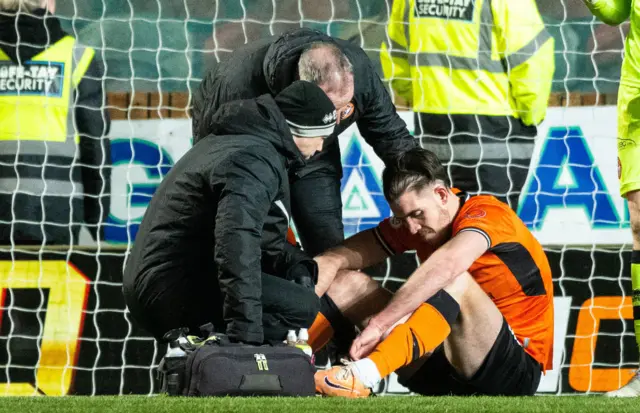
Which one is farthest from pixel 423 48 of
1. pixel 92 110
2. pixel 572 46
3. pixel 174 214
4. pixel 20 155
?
pixel 174 214

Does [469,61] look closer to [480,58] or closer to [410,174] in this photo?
[480,58]

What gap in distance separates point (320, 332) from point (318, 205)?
1.70 feet

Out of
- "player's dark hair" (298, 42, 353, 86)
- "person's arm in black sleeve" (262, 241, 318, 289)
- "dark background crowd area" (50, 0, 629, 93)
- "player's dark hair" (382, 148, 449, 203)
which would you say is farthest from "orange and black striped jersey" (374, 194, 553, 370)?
"dark background crowd area" (50, 0, 629, 93)

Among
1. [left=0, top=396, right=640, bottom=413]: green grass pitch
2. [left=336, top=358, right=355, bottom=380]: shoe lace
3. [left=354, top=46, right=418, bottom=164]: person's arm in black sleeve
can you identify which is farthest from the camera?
[left=354, top=46, right=418, bottom=164]: person's arm in black sleeve

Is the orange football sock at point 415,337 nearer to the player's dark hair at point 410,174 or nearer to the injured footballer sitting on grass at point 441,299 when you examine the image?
the injured footballer sitting on grass at point 441,299

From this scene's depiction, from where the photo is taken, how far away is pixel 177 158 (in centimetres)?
452

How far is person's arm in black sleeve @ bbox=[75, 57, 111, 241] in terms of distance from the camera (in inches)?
175

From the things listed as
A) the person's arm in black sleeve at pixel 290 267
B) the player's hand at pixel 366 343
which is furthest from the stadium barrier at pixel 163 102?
the player's hand at pixel 366 343

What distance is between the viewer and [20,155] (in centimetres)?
447

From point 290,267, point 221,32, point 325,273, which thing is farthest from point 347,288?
point 221,32

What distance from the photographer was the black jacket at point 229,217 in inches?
97.2

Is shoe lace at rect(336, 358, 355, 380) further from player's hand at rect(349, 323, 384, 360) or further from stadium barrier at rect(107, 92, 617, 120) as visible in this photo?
stadium barrier at rect(107, 92, 617, 120)

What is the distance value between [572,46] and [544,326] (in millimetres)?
2166

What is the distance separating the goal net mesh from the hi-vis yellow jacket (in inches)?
4.4
